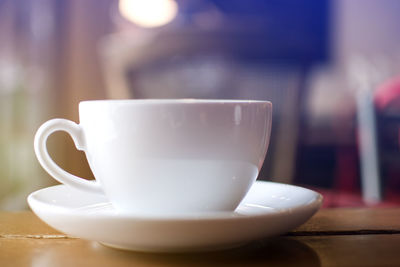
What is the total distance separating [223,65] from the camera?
2.94 m

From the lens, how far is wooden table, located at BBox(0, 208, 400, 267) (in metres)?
0.33

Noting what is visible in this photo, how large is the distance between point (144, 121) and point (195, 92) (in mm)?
2276

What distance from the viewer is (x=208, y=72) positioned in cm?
276

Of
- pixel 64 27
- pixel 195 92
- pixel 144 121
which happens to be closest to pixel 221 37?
Result: pixel 195 92

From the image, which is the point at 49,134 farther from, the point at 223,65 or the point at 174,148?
the point at 223,65

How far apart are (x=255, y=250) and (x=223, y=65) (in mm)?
2628

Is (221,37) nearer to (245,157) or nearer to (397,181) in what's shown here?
(245,157)

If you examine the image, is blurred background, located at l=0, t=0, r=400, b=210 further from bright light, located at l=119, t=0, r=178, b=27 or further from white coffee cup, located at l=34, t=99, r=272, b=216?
white coffee cup, located at l=34, t=99, r=272, b=216

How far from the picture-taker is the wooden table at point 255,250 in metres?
0.33

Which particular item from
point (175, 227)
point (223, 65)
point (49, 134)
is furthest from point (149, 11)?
point (175, 227)

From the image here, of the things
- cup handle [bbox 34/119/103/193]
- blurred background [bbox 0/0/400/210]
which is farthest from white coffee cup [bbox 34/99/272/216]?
blurred background [bbox 0/0/400/210]

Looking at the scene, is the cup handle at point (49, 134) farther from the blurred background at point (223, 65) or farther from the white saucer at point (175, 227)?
the blurred background at point (223, 65)

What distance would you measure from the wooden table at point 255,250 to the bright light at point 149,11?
254 cm

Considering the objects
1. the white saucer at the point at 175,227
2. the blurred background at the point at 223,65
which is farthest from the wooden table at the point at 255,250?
the blurred background at the point at 223,65
